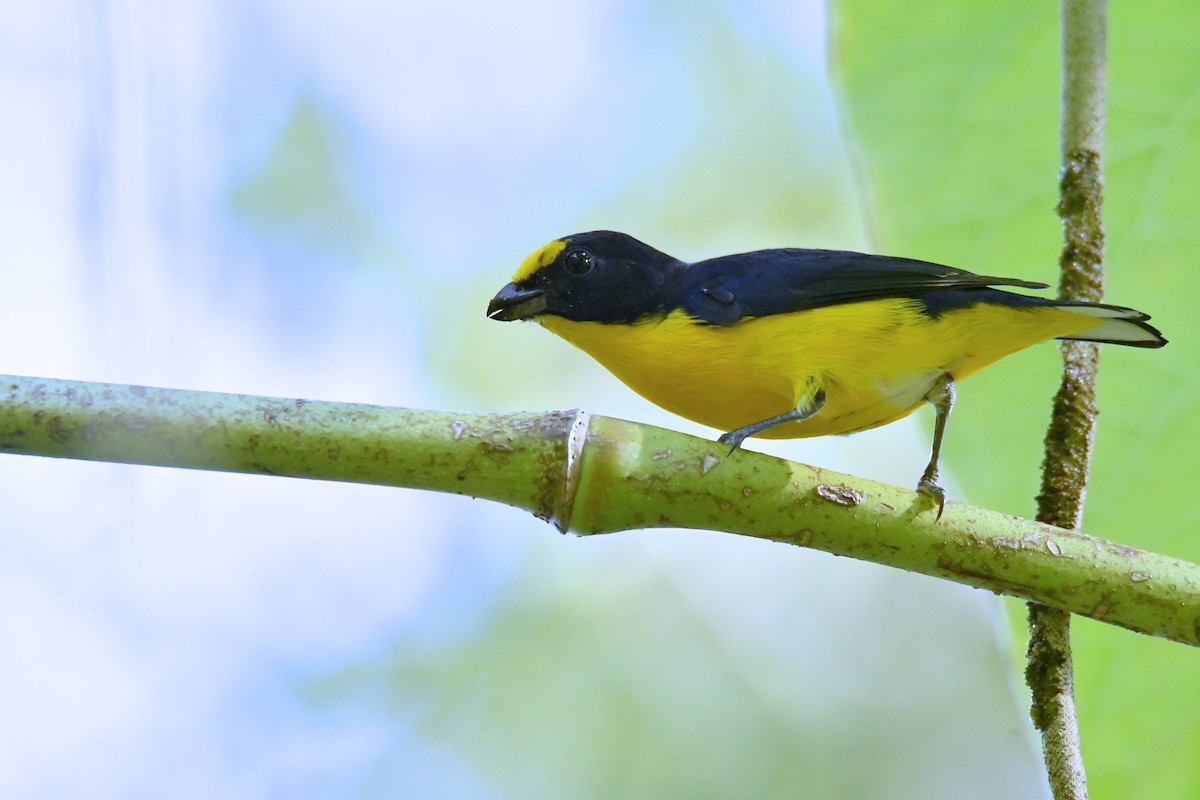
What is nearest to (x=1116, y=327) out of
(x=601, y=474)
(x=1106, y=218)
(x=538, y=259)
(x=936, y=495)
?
(x=1106, y=218)

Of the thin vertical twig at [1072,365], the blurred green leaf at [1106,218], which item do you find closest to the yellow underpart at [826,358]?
the blurred green leaf at [1106,218]

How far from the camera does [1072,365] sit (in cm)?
255

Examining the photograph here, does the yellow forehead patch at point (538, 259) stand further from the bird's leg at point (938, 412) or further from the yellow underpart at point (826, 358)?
the bird's leg at point (938, 412)

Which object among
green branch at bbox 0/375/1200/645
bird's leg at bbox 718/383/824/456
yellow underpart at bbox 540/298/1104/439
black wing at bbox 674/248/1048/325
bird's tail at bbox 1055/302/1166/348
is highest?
black wing at bbox 674/248/1048/325

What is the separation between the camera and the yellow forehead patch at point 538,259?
137 inches

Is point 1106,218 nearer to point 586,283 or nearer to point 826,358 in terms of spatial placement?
point 826,358

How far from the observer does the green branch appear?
1623 mm

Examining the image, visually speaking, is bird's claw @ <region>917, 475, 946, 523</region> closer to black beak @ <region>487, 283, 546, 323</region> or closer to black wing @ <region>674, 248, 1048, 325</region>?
black wing @ <region>674, 248, 1048, 325</region>

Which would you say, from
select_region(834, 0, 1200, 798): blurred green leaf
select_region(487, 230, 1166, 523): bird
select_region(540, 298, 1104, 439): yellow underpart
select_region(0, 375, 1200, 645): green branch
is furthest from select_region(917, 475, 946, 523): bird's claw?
select_region(540, 298, 1104, 439): yellow underpart

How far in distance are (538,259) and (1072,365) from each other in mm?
1562

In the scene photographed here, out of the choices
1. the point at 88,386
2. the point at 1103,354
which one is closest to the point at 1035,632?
the point at 1103,354

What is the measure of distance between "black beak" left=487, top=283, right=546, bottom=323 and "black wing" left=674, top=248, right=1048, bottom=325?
0.44m

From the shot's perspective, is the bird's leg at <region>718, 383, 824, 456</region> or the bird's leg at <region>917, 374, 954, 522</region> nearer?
the bird's leg at <region>917, 374, 954, 522</region>

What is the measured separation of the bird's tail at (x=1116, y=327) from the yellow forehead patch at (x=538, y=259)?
4.81ft
